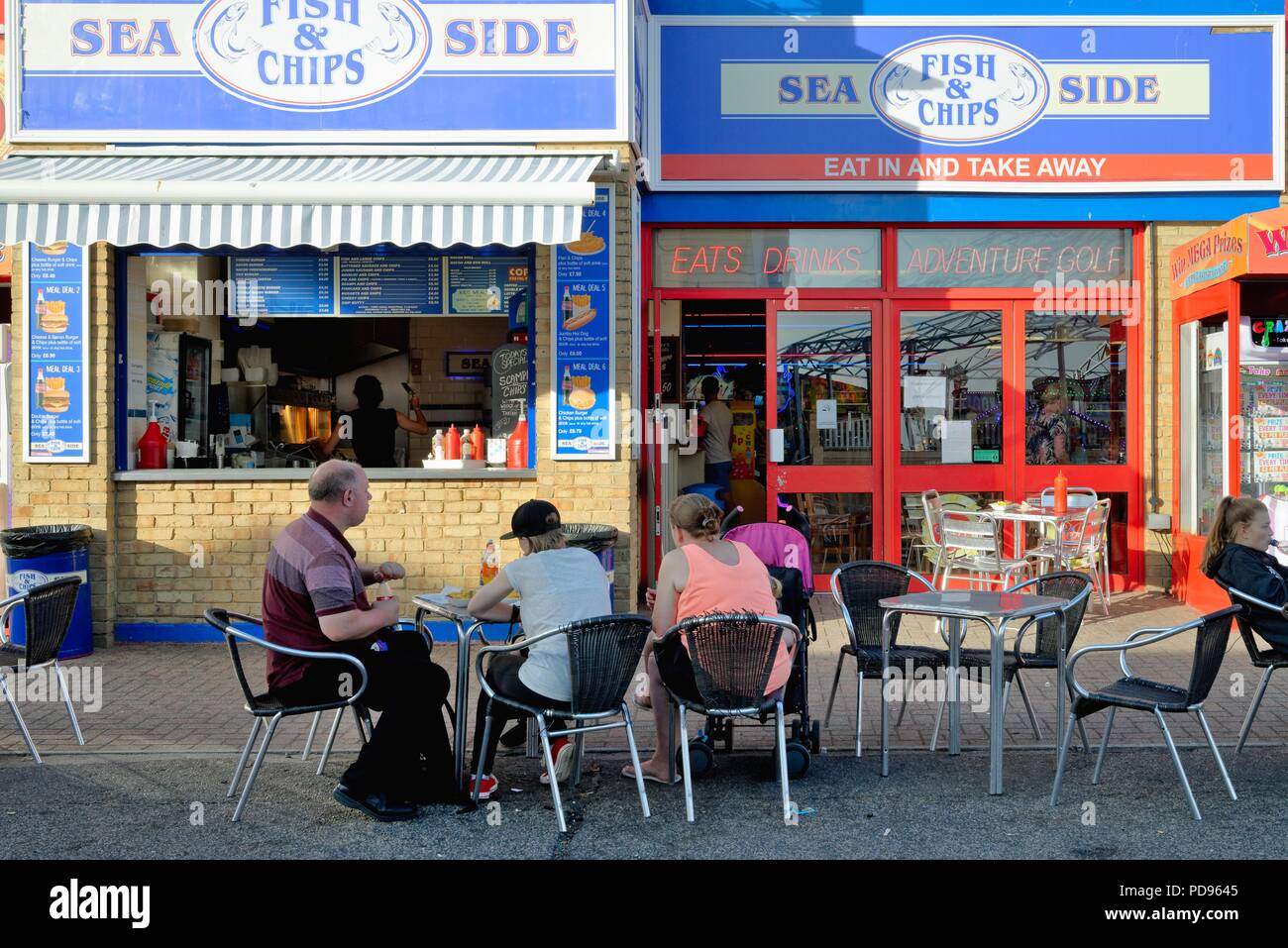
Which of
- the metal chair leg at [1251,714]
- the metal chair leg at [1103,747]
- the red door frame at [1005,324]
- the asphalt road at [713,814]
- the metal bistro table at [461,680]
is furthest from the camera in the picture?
the red door frame at [1005,324]

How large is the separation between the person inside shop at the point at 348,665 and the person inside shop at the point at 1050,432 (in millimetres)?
6545

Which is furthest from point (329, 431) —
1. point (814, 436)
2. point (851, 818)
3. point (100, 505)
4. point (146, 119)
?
point (851, 818)

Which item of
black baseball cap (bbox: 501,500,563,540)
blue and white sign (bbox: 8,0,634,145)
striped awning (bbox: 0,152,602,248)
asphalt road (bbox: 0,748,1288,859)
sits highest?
blue and white sign (bbox: 8,0,634,145)

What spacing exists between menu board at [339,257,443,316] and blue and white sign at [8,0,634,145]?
34.9 inches

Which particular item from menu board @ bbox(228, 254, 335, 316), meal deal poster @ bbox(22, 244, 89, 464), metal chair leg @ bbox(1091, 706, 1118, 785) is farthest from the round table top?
meal deal poster @ bbox(22, 244, 89, 464)

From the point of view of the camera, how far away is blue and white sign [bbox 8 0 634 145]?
8.88m

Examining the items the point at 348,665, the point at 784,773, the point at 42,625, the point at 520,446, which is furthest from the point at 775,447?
the point at 42,625

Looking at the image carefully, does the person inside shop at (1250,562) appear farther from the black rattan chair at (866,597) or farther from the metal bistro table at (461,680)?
the metal bistro table at (461,680)

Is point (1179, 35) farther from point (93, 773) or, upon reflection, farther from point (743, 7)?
point (93, 773)

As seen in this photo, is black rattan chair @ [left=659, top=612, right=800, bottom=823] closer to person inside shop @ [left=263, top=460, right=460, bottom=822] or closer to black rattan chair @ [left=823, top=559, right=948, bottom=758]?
person inside shop @ [left=263, top=460, right=460, bottom=822]

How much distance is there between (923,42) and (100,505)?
23.4 feet

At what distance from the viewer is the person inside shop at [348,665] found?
5.01m

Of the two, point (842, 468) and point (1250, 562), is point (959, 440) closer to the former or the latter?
point (842, 468)

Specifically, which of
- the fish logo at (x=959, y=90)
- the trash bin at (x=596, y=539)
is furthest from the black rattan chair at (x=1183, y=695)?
the fish logo at (x=959, y=90)
